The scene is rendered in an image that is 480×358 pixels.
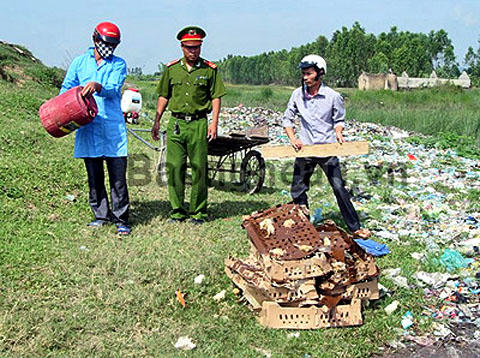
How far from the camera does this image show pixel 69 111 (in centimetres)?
504

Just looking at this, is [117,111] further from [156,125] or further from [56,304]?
[56,304]

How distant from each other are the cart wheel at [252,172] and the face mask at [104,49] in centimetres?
310

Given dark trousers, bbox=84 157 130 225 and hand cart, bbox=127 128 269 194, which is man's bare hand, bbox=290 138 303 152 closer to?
dark trousers, bbox=84 157 130 225

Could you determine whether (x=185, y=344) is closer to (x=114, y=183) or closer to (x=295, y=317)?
(x=295, y=317)

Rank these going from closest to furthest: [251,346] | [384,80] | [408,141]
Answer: [251,346], [408,141], [384,80]

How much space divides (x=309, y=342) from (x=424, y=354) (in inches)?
31.8

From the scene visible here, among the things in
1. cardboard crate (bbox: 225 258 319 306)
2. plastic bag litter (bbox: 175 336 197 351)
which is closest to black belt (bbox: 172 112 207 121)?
cardboard crate (bbox: 225 258 319 306)

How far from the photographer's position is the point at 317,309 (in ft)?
12.2

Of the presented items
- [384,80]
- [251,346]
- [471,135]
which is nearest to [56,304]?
[251,346]

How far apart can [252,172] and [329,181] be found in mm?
2805

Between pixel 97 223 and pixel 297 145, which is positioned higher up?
pixel 297 145

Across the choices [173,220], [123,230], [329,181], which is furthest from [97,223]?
[329,181]

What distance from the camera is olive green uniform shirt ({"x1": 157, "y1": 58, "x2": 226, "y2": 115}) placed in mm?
5809

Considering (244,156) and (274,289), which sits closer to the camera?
(274,289)
